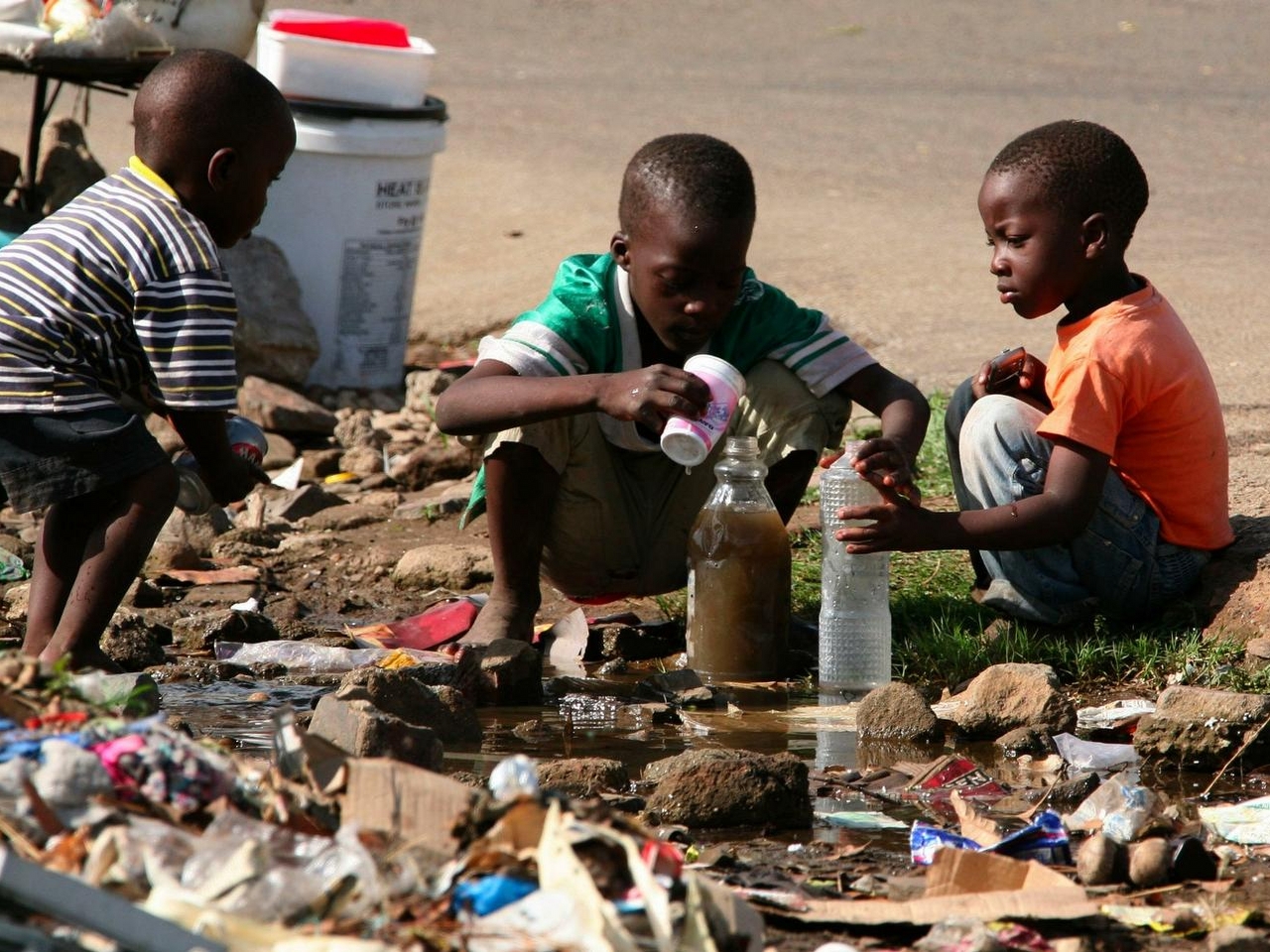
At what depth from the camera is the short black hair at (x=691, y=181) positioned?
3785mm

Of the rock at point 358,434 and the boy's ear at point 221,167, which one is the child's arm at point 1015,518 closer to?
the boy's ear at point 221,167

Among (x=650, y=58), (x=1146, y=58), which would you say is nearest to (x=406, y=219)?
(x=650, y=58)

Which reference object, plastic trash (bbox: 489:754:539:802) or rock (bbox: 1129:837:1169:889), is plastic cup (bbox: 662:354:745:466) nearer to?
rock (bbox: 1129:837:1169:889)

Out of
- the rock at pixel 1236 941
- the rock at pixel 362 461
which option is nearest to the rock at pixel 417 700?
the rock at pixel 1236 941

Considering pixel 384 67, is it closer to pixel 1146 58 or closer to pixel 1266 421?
pixel 1266 421

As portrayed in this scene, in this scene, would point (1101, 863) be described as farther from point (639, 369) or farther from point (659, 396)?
point (639, 369)

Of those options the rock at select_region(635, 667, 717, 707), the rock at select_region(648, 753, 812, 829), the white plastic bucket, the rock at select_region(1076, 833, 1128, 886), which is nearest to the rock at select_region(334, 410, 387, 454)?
the white plastic bucket

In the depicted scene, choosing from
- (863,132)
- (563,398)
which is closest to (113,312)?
(563,398)

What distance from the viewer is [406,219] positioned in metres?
6.78

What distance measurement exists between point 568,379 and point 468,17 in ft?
46.4

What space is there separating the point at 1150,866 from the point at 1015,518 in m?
1.20

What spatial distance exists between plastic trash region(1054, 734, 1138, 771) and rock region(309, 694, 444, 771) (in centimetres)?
124

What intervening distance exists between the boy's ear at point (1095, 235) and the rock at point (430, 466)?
8.52ft

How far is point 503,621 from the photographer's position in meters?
4.05
